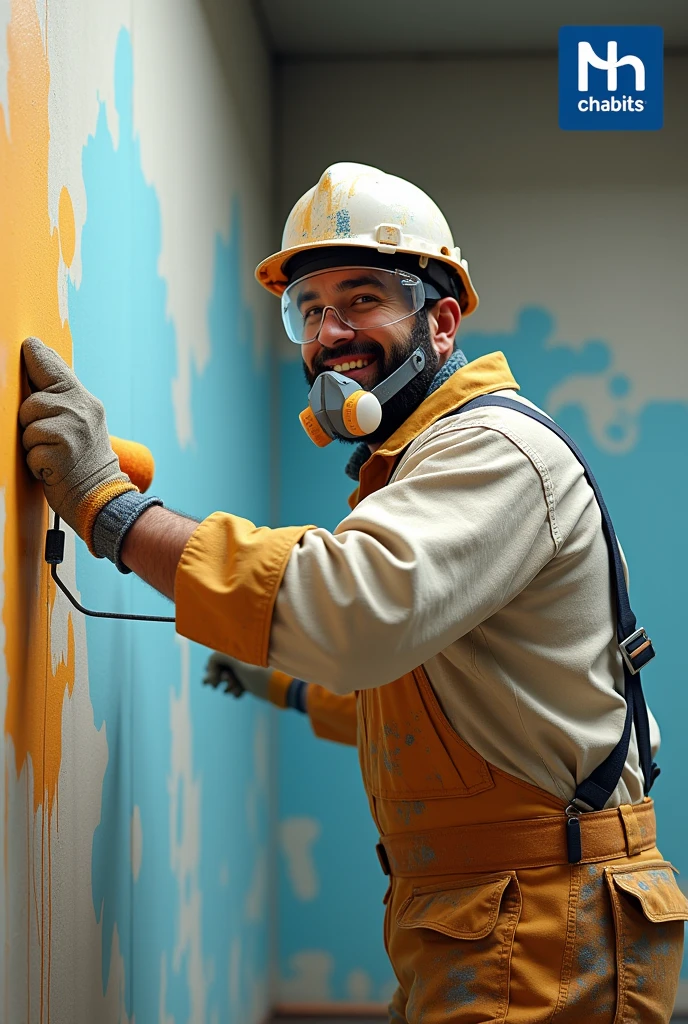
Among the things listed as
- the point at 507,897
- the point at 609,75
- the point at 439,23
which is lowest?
the point at 507,897

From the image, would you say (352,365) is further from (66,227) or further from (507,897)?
(507,897)

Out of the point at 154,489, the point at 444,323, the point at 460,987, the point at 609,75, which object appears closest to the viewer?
the point at 460,987

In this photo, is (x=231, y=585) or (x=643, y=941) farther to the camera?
(x=643, y=941)

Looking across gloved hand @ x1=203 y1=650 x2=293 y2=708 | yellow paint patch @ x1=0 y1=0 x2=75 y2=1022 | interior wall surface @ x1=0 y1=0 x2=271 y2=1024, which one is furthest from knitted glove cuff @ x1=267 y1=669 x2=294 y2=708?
yellow paint patch @ x1=0 y1=0 x2=75 y2=1022

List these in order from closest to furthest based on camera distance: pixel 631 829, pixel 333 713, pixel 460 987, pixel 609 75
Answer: pixel 460 987 → pixel 631 829 → pixel 333 713 → pixel 609 75

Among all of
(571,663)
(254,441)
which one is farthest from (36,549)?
(254,441)

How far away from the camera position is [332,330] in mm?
1852

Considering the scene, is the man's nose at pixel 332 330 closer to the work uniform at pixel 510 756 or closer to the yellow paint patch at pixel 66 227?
the work uniform at pixel 510 756

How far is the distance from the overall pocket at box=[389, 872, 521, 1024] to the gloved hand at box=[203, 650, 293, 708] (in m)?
0.88

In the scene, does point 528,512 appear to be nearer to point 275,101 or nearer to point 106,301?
point 106,301

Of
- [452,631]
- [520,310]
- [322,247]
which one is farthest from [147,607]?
[520,310]

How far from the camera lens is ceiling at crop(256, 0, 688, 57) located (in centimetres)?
349

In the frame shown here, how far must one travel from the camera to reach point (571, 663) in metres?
1.57

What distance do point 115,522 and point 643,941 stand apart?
36.8 inches
